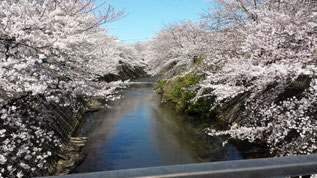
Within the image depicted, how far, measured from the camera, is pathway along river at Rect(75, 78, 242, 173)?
8.02 meters

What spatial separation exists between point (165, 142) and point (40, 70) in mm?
6499

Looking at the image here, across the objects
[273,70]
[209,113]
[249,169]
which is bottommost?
[209,113]

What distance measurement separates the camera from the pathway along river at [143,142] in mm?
8016

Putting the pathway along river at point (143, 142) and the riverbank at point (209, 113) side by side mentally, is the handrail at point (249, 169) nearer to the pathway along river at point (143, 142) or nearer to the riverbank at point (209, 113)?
the riverbank at point (209, 113)

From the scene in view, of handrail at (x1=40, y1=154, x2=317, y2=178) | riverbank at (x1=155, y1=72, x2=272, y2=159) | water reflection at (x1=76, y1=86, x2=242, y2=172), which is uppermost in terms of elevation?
handrail at (x1=40, y1=154, x2=317, y2=178)

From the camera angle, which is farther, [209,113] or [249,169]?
[209,113]

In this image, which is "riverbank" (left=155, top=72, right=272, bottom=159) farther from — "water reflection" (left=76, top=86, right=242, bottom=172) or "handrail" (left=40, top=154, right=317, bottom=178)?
"handrail" (left=40, top=154, right=317, bottom=178)

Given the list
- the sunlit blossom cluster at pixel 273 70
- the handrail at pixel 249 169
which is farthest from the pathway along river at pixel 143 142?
the handrail at pixel 249 169

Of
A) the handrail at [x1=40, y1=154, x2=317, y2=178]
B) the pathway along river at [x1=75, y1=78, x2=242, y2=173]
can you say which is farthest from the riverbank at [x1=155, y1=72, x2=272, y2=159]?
the handrail at [x1=40, y1=154, x2=317, y2=178]

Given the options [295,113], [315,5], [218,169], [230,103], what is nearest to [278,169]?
[218,169]

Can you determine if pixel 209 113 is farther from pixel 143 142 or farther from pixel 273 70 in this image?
pixel 273 70

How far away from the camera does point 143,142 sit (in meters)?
9.86

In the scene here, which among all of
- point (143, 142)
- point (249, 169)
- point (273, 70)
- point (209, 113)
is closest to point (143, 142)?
point (143, 142)

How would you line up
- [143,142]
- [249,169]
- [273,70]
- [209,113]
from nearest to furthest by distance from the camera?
1. [249,169]
2. [273,70]
3. [143,142]
4. [209,113]
